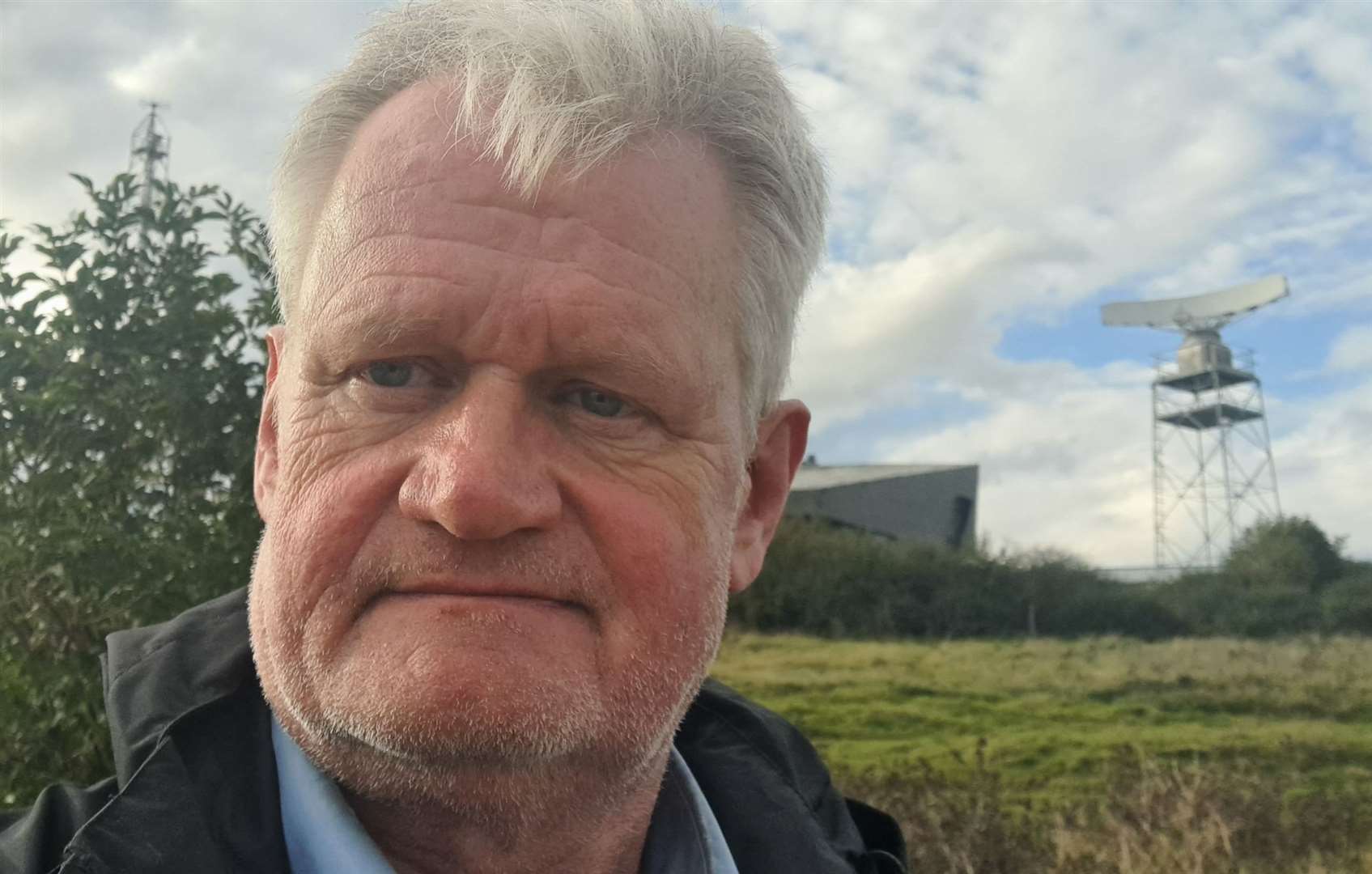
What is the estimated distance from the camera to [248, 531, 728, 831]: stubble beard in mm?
1358

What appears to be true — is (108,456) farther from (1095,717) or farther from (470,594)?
(1095,717)

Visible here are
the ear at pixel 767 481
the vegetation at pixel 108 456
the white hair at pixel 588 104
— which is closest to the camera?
the white hair at pixel 588 104

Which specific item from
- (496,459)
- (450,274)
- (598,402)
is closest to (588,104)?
(450,274)

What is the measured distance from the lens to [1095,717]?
4039 millimetres

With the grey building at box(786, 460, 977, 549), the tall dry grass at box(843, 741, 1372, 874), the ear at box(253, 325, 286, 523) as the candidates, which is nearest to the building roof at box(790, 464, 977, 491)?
the grey building at box(786, 460, 977, 549)

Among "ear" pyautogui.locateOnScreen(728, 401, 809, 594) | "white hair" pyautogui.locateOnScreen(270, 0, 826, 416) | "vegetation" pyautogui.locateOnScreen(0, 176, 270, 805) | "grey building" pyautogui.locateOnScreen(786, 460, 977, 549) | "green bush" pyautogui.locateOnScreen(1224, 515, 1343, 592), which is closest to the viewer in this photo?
"white hair" pyautogui.locateOnScreen(270, 0, 826, 416)

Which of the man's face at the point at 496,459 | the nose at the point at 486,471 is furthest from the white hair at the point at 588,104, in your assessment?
the nose at the point at 486,471

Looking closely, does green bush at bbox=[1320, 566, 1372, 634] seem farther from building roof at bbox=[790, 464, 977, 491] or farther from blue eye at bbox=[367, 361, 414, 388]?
blue eye at bbox=[367, 361, 414, 388]

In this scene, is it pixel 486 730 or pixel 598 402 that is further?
pixel 598 402

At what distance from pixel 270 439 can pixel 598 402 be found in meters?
0.66

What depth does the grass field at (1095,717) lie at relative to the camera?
3627mm

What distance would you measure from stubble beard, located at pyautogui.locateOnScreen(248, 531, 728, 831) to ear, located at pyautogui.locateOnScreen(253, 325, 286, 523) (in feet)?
0.70

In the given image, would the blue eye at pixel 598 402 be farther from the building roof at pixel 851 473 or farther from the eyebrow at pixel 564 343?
the building roof at pixel 851 473

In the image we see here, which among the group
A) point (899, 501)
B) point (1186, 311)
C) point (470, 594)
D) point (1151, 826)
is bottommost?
point (1151, 826)
